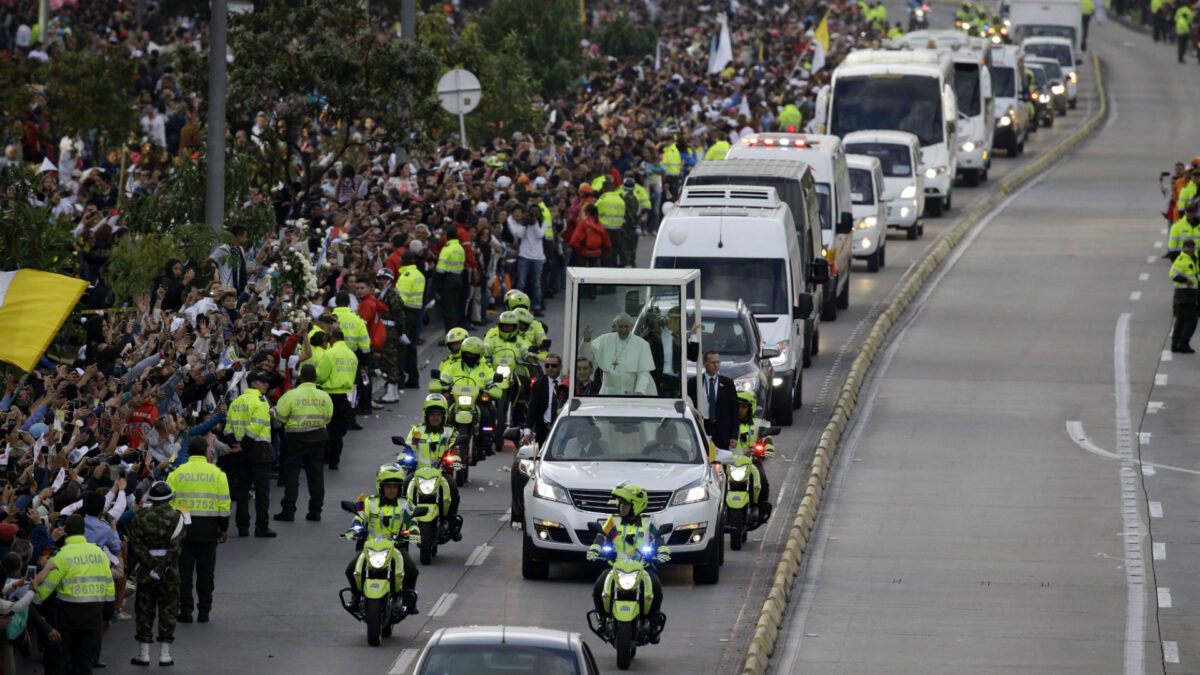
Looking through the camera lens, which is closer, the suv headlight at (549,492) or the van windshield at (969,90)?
the suv headlight at (549,492)

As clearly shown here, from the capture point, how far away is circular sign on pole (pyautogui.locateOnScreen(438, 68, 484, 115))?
114 feet

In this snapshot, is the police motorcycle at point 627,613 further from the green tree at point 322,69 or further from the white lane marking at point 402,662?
the green tree at point 322,69

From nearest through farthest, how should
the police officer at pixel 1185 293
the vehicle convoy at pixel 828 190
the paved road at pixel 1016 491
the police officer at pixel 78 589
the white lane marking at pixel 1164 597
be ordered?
the police officer at pixel 78 589 < the paved road at pixel 1016 491 < the white lane marking at pixel 1164 597 < the police officer at pixel 1185 293 < the vehicle convoy at pixel 828 190

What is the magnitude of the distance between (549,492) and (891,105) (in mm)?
29373

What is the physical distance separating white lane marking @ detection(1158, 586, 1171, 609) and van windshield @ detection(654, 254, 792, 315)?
29.7 ft

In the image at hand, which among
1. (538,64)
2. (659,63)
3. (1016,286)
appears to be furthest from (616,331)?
(659,63)

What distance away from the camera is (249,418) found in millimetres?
20281

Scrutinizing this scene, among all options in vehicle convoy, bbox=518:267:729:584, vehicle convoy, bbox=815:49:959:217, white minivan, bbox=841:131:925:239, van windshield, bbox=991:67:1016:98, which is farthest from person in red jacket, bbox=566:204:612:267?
van windshield, bbox=991:67:1016:98

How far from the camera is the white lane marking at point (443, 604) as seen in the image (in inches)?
734

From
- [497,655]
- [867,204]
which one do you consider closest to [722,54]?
[867,204]

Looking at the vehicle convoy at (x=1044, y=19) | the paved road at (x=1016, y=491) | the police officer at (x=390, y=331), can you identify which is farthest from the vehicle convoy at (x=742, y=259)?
the vehicle convoy at (x=1044, y=19)

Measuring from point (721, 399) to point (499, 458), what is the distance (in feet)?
16.0

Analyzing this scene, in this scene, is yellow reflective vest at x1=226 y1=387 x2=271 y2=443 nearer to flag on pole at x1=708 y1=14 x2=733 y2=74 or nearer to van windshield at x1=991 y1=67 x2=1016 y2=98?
flag on pole at x1=708 y1=14 x2=733 y2=74

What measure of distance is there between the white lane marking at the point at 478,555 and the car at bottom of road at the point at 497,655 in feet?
25.9
